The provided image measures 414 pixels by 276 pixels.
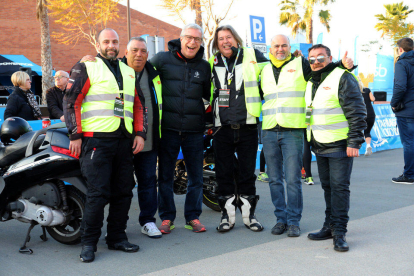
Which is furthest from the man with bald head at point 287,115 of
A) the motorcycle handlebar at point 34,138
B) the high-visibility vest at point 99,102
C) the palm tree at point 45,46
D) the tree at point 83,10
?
the tree at point 83,10

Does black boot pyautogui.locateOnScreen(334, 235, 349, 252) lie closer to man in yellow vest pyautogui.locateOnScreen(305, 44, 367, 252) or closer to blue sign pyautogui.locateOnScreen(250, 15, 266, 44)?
man in yellow vest pyautogui.locateOnScreen(305, 44, 367, 252)

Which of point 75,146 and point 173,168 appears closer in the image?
point 75,146

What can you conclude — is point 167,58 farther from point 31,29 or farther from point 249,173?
point 31,29

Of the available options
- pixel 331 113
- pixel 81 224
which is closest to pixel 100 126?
pixel 81 224

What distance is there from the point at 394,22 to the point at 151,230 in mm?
36928

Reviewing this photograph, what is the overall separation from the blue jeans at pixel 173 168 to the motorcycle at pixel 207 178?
0.54 metres

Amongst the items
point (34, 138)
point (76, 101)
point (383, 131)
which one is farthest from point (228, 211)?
point (383, 131)

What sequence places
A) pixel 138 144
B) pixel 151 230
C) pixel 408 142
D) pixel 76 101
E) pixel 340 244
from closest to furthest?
1. pixel 76 101
2. pixel 340 244
3. pixel 138 144
4. pixel 151 230
5. pixel 408 142

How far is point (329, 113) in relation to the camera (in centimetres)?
403

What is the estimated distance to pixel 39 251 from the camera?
13.4 ft

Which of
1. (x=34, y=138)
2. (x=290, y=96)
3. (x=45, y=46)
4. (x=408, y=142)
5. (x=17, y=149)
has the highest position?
(x=45, y=46)

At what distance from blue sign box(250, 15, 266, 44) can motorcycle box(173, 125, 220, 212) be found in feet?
20.8

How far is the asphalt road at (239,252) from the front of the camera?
139 inches

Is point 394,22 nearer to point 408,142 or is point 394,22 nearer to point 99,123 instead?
point 408,142
